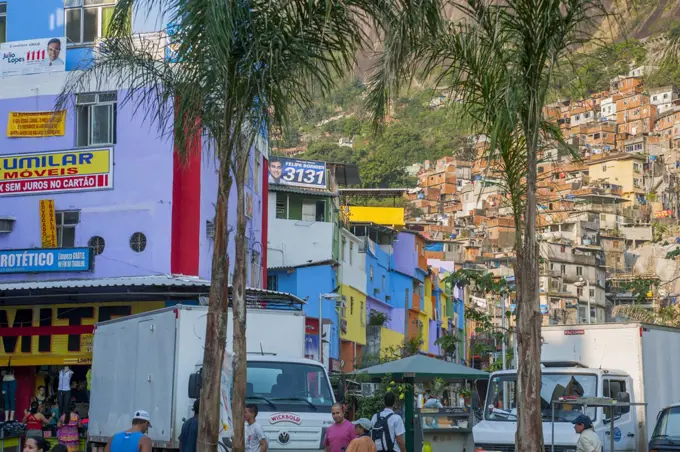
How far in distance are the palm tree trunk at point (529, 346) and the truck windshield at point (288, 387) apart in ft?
17.0

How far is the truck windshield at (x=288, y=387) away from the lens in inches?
690

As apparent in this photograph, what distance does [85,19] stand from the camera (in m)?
35.4

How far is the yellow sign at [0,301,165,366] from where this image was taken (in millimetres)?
32656

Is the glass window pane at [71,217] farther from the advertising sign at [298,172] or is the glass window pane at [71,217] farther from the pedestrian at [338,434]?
the advertising sign at [298,172]

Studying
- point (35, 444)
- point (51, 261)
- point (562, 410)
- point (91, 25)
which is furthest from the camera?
point (91, 25)

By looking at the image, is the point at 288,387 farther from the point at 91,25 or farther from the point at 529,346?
the point at 91,25

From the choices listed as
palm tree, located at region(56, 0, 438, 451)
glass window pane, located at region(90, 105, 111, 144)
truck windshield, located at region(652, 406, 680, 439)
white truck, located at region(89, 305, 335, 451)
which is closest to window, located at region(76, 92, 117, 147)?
glass window pane, located at region(90, 105, 111, 144)

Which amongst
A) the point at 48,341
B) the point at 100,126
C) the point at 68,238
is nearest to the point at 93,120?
the point at 100,126

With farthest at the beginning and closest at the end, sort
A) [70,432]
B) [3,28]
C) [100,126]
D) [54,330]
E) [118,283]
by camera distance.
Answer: [3,28]
[100,126]
[54,330]
[118,283]
[70,432]

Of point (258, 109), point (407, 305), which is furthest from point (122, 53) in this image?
point (407, 305)

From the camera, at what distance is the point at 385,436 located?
52.2 ft

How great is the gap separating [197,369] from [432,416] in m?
8.82

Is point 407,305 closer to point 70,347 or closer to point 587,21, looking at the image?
point 70,347

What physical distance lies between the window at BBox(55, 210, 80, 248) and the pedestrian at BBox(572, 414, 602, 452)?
70.1 ft
